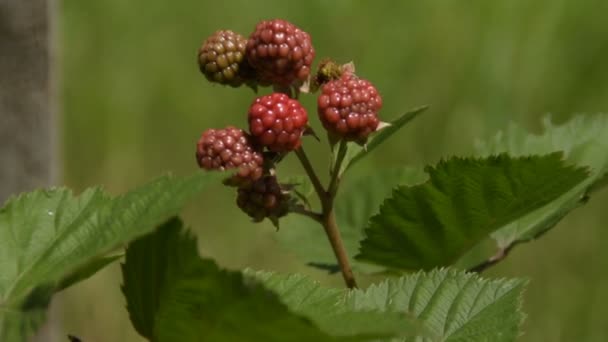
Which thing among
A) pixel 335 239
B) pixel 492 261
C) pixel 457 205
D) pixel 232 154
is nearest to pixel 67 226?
pixel 232 154

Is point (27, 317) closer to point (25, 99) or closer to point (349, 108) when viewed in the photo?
point (349, 108)

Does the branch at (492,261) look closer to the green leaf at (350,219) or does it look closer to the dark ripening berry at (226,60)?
the green leaf at (350,219)

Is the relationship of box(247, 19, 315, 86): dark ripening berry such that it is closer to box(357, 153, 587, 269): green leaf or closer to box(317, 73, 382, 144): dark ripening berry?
box(317, 73, 382, 144): dark ripening berry

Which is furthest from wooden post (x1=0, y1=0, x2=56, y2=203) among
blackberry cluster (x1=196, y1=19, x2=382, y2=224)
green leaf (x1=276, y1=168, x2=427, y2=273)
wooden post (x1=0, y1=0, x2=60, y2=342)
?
blackberry cluster (x1=196, y1=19, x2=382, y2=224)

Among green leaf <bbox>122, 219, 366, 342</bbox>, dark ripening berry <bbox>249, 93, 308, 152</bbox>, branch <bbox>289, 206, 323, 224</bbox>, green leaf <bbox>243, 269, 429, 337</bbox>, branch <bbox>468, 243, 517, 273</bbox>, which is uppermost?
dark ripening berry <bbox>249, 93, 308, 152</bbox>

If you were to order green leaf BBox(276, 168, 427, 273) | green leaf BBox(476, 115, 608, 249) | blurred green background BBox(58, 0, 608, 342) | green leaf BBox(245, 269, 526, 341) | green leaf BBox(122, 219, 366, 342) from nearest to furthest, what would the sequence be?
1. green leaf BBox(122, 219, 366, 342)
2. green leaf BBox(245, 269, 526, 341)
3. green leaf BBox(476, 115, 608, 249)
4. green leaf BBox(276, 168, 427, 273)
5. blurred green background BBox(58, 0, 608, 342)

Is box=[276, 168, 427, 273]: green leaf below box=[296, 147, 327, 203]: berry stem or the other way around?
below

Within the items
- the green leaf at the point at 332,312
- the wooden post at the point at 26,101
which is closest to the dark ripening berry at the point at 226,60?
the green leaf at the point at 332,312
